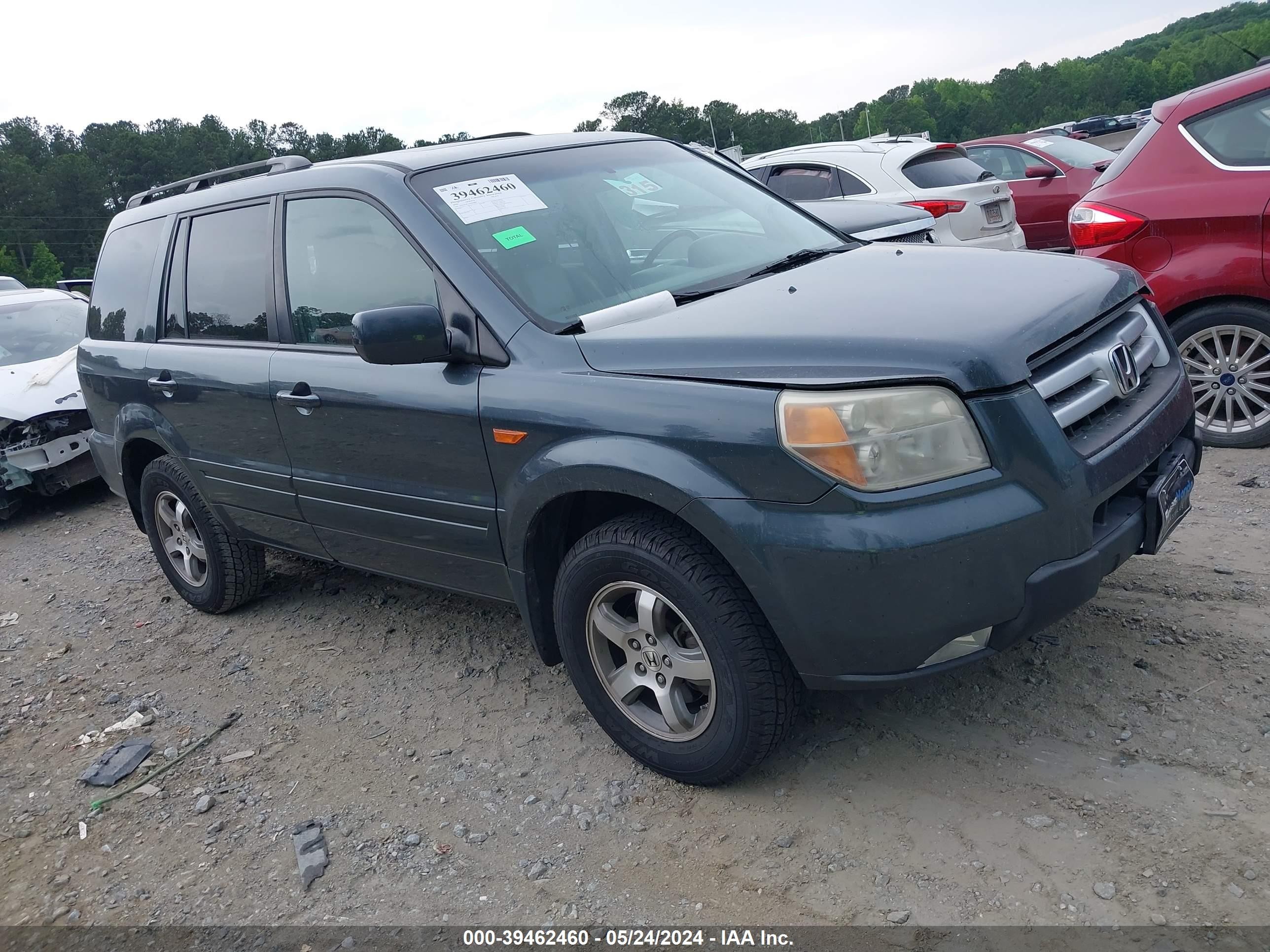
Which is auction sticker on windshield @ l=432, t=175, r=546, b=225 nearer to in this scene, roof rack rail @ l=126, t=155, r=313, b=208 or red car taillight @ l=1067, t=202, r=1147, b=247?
roof rack rail @ l=126, t=155, r=313, b=208

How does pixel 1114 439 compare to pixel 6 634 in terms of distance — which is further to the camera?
pixel 6 634

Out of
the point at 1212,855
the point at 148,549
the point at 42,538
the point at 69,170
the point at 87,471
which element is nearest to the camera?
the point at 1212,855

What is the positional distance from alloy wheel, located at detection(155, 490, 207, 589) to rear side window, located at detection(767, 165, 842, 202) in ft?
18.3

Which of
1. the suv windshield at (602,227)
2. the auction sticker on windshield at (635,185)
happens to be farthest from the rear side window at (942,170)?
the auction sticker on windshield at (635,185)

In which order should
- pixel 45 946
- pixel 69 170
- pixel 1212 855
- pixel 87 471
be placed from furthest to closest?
pixel 69 170
pixel 87 471
pixel 45 946
pixel 1212 855

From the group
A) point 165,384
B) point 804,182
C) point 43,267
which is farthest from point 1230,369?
point 43,267

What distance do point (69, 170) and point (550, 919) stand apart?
4603 cm

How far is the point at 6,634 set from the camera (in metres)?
5.36

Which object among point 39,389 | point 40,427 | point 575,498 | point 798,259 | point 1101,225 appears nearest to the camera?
point 575,498

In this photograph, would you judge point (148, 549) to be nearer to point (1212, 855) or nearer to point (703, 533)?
point (703, 533)

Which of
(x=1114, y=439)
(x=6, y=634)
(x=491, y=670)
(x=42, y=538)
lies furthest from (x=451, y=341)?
(x=42, y=538)

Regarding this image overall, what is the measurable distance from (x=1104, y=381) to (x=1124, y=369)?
134mm

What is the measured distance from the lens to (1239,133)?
16.1 ft

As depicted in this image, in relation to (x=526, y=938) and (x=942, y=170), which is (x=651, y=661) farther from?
(x=942, y=170)
